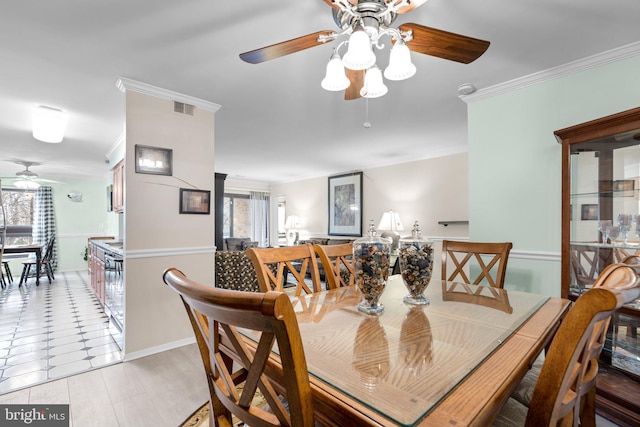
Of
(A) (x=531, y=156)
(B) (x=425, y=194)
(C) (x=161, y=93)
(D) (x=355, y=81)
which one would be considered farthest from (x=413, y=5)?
(B) (x=425, y=194)

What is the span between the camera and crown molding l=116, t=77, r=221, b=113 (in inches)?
95.6

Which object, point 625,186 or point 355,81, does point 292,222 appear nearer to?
point 355,81

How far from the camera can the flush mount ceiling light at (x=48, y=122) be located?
9.70 ft

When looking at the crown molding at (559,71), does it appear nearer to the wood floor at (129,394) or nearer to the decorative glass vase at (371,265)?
the decorative glass vase at (371,265)

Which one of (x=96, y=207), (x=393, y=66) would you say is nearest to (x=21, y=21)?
(x=393, y=66)

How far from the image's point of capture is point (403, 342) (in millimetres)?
907

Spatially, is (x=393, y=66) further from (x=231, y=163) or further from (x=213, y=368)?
(x=231, y=163)

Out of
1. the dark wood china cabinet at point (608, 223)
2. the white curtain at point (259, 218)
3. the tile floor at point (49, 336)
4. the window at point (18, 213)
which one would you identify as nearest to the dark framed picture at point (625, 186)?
the dark wood china cabinet at point (608, 223)

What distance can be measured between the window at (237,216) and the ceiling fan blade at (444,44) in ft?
22.6

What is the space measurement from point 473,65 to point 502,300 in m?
1.78

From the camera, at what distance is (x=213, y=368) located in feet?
2.73

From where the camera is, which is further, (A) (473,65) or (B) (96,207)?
(B) (96,207)

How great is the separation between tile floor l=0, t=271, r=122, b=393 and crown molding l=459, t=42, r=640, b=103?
156 inches

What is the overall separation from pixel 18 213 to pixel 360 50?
29.0 ft
